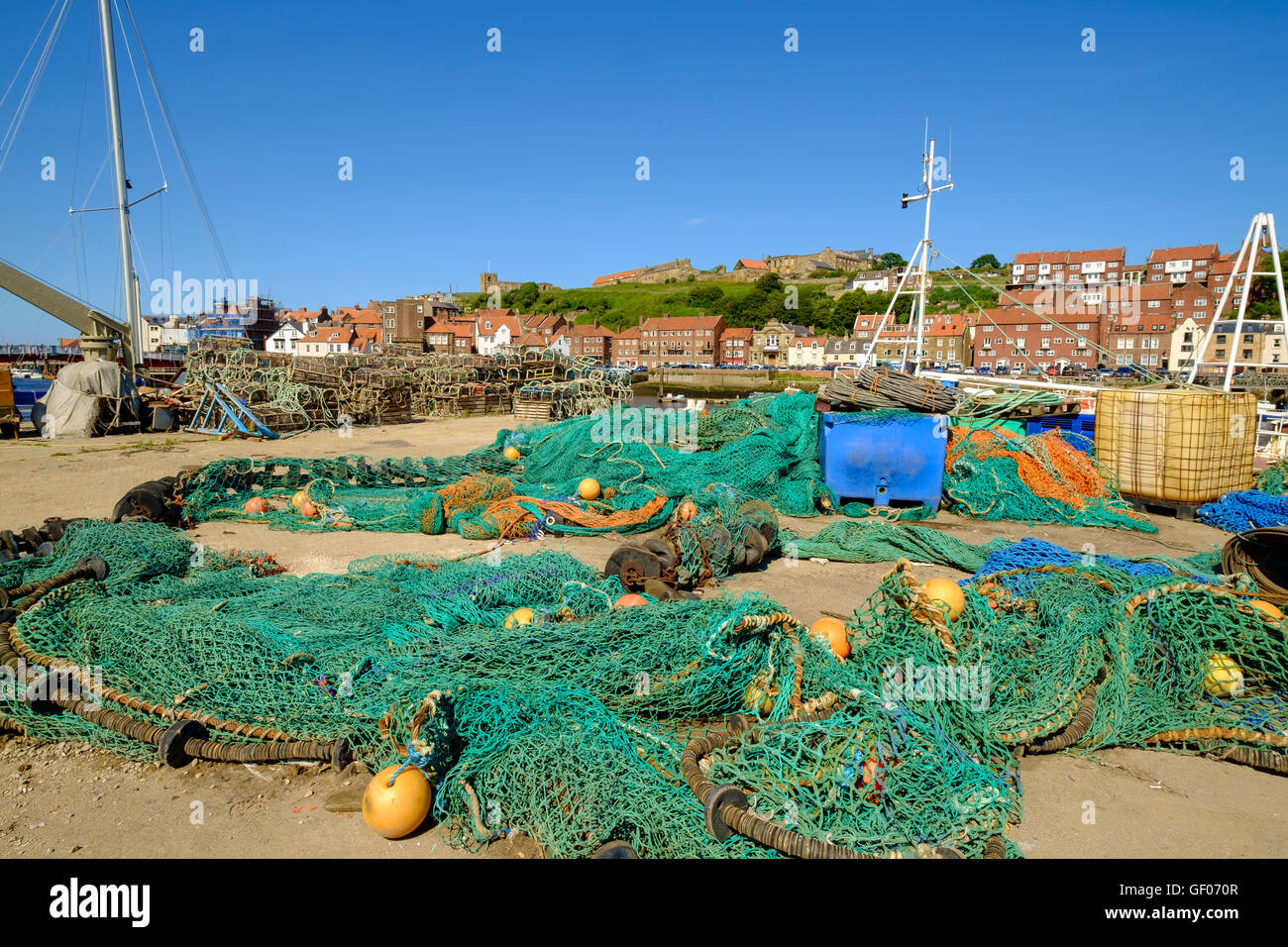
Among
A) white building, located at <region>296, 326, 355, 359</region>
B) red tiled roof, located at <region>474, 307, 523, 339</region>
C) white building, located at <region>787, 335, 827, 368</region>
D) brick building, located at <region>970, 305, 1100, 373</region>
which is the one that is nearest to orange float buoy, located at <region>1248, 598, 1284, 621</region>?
brick building, located at <region>970, 305, 1100, 373</region>

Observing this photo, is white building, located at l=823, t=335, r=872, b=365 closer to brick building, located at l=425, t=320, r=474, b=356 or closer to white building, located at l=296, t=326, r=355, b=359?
brick building, located at l=425, t=320, r=474, b=356

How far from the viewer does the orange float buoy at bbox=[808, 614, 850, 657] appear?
418 cm

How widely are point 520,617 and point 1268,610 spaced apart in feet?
14.0

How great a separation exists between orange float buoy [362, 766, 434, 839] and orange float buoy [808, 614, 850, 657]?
7.31 ft

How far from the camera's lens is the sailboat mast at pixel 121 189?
22406mm

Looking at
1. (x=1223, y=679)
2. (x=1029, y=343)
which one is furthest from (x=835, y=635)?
(x=1029, y=343)

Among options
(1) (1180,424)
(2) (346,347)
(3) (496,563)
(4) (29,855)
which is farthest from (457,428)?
(2) (346,347)

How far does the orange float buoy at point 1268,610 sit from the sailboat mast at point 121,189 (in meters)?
25.9

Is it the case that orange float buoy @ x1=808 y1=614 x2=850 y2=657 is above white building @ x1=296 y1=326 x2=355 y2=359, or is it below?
below

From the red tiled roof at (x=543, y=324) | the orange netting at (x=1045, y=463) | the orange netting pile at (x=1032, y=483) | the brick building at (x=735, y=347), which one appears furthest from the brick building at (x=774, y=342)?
the orange netting pile at (x=1032, y=483)

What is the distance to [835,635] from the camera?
166 inches

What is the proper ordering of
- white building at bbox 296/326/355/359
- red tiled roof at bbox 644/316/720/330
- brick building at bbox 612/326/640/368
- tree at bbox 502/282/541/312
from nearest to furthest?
1. white building at bbox 296/326/355/359
2. red tiled roof at bbox 644/316/720/330
3. brick building at bbox 612/326/640/368
4. tree at bbox 502/282/541/312
